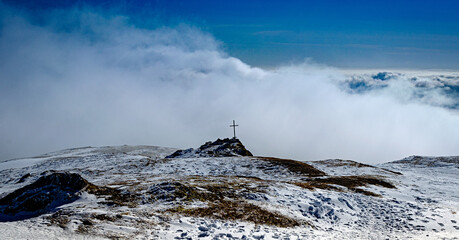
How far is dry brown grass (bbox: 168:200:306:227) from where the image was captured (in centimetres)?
1556

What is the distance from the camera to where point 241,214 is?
16266 millimetres

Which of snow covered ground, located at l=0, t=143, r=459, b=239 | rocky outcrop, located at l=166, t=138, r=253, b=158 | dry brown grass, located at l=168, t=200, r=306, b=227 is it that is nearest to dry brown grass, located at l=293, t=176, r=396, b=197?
snow covered ground, located at l=0, t=143, r=459, b=239

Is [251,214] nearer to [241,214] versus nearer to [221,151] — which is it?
[241,214]

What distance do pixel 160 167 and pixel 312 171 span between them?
744 inches

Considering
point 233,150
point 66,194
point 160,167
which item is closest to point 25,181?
point 160,167

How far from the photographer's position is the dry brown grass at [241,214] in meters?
15.6

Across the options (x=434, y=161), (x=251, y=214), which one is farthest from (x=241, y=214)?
(x=434, y=161)

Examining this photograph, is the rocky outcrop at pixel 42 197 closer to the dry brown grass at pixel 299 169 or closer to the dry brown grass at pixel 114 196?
the dry brown grass at pixel 114 196

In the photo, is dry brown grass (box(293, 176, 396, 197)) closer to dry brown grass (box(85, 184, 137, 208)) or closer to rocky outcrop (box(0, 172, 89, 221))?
dry brown grass (box(85, 184, 137, 208))

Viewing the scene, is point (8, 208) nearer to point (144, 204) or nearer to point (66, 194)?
point (66, 194)

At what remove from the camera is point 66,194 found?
1662 centimetres

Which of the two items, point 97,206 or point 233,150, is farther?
point 233,150

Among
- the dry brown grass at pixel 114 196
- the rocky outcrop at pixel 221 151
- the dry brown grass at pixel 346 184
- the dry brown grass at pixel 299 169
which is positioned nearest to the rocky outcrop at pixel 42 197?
the dry brown grass at pixel 114 196

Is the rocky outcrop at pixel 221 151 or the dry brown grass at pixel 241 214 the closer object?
the dry brown grass at pixel 241 214
